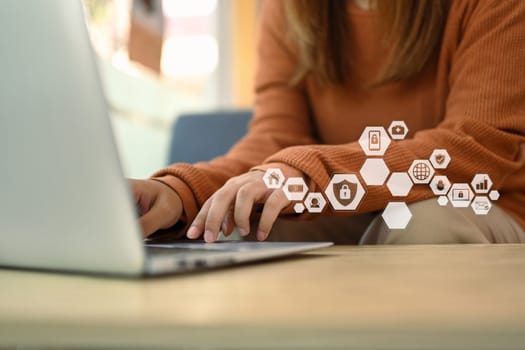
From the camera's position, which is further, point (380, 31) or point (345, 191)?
point (380, 31)

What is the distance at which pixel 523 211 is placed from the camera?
→ 65cm

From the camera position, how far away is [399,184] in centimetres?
58

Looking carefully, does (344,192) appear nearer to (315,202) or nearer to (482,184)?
(315,202)

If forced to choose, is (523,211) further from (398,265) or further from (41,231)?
(41,231)

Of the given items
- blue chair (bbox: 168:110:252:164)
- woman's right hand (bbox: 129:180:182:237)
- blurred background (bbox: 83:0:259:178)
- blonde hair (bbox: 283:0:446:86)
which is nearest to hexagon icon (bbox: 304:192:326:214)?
woman's right hand (bbox: 129:180:182:237)

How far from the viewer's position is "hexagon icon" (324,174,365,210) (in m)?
0.56

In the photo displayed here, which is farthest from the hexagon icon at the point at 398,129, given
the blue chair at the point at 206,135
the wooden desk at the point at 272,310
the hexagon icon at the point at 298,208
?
the blue chair at the point at 206,135

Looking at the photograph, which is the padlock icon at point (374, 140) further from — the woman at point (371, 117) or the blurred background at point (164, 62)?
the blurred background at point (164, 62)

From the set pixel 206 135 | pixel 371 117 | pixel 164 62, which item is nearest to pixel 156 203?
pixel 371 117

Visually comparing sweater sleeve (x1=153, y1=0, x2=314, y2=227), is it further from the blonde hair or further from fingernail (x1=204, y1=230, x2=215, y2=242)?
fingernail (x1=204, y1=230, x2=215, y2=242)

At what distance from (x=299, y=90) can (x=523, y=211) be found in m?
0.32

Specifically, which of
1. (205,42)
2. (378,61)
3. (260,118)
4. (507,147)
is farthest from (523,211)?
(205,42)

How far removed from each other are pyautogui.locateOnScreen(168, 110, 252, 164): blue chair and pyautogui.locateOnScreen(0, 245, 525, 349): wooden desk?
0.94m

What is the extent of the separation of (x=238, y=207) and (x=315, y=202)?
3.6 inches
